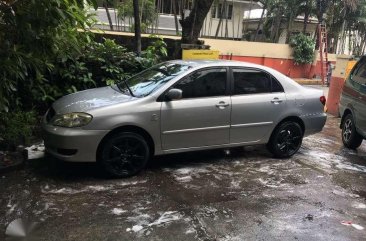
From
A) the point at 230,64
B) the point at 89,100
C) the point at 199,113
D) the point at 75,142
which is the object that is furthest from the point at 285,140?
the point at 75,142

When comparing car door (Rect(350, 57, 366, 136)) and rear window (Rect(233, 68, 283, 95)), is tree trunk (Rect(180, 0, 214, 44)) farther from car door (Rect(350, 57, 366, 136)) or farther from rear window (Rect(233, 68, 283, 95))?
rear window (Rect(233, 68, 283, 95))

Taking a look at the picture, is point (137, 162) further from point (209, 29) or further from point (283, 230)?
point (209, 29)

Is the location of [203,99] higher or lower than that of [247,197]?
higher

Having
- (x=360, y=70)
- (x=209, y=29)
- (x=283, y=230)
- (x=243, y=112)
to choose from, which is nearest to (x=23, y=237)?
(x=283, y=230)

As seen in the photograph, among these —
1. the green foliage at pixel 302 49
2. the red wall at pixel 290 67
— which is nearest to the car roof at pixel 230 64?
the red wall at pixel 290 67

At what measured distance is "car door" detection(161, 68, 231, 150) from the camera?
5629 millimetres

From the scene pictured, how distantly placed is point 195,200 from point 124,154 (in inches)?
45.5

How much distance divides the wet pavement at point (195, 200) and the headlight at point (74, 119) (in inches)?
28.9

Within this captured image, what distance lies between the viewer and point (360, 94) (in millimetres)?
7387

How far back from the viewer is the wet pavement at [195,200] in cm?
415

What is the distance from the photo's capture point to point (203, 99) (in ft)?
19.3

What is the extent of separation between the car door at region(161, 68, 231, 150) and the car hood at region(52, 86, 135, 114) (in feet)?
2.13

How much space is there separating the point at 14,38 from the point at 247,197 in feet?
11.0

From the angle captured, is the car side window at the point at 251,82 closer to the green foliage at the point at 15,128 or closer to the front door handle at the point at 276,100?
the front door handle at the point at 276,100
